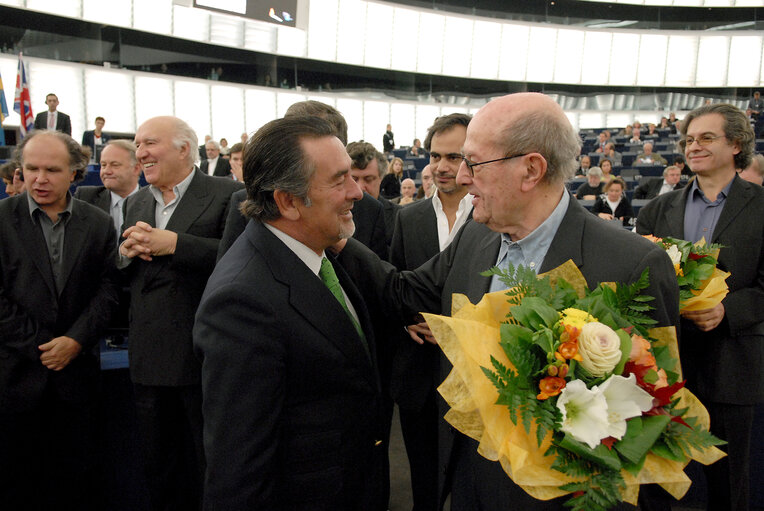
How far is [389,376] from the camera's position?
2424 millimetres

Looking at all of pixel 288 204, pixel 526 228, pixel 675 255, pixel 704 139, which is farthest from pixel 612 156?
pixel 288 204

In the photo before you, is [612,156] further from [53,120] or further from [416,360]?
[416,360]

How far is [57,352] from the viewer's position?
2.32 m

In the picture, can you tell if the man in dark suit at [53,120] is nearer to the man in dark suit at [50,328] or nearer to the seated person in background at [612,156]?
the man in dark suit at [50,328]

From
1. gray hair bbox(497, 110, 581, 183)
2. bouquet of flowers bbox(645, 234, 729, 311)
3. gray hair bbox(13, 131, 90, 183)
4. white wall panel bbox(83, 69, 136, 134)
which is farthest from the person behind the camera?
white wall panel bbox(83, 69, 136, 134)

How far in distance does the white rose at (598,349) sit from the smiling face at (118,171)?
370 centimetres

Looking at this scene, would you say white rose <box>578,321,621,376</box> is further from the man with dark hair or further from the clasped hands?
the clasped hands

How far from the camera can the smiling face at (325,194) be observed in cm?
156

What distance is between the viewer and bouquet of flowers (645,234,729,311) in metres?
1.87

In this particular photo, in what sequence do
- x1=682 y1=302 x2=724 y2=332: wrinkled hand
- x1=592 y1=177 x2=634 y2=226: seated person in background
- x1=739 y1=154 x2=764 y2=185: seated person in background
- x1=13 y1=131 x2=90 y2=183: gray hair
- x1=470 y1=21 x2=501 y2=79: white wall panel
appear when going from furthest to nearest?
x1=470 y1=21 x2=501 y2=79: white wall panel → x1=592 y1=177 x2=634 y2=226: seated person in background → x1=739 y1=154 x2=764 y2=185: seated person in background → x1=13 y1=131 x2=90 y2=183: gray hair → x1=682 y1=302 x2=724 y2=332: wrinkled hand

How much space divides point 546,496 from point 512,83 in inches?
→ 990

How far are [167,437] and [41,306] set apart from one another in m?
0.75

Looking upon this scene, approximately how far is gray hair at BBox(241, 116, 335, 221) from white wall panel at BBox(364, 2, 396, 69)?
67.4ft

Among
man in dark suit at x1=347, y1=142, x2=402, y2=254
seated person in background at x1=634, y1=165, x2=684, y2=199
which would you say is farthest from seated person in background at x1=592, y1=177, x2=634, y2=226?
man in dark suit at x1=347, y1=142, x2=402, y2=254
